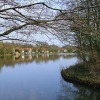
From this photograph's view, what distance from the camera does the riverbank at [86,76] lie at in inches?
527

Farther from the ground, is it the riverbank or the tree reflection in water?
the riverbank

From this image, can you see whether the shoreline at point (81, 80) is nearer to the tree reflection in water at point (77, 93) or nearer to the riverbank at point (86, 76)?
the riverbank at point (86, 76)

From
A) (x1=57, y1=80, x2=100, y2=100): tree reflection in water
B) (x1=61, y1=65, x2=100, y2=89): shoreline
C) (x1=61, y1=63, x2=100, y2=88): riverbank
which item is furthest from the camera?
(x1=61, y1=63, x2=100, y2=88): riverbank

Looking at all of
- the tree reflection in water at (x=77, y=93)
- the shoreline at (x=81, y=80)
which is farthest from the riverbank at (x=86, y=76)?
the tree reflection in water at (x=77, y=93)

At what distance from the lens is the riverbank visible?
43.9ft

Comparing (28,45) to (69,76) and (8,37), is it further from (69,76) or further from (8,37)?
(69,76)

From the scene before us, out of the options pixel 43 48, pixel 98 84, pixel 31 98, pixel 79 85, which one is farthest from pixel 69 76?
pixel 43 48

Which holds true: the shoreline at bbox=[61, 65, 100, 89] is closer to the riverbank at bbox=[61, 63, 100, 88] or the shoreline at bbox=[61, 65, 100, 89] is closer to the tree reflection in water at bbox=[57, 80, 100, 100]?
the riverbank at bbox=[61, 63, 100, 88]

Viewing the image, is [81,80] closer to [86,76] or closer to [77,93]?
[86,76]

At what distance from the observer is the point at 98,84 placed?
42.3ft

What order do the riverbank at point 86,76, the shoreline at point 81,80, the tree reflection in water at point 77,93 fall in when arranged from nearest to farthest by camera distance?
the tree reflection in water at point 77,93, the shoreline at point 81,80, the riverbank at point 86,76

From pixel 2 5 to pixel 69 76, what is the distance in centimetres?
1390

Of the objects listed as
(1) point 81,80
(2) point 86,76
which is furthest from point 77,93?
(2) point 86,76

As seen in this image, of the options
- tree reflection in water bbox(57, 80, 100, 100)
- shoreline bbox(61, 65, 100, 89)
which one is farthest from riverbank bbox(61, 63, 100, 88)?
tree reflection in water bbox(57, 80, 100, 100)
